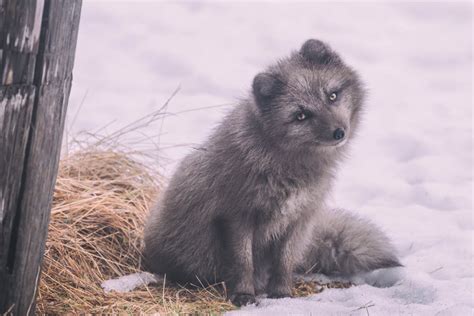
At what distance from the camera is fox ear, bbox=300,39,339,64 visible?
13.4 ft

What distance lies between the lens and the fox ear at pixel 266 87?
12.9ft

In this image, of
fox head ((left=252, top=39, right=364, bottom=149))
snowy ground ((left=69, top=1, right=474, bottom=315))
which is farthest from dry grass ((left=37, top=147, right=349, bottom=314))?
fox head ((left=252, top=39, right=364, bottom=149))

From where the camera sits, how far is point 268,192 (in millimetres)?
3967

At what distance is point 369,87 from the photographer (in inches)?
203

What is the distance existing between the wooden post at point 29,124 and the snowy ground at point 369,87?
1330 mm

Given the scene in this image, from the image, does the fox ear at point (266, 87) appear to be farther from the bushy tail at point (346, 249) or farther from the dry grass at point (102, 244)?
the dry grass at point (102, 244)

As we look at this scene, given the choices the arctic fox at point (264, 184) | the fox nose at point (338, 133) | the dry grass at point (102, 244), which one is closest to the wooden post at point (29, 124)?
the dry grass at point (102, 244)

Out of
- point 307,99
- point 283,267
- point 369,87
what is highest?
point 369,87

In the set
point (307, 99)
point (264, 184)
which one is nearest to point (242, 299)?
point (264, 184)

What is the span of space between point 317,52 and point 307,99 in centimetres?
32

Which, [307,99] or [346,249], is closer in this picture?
[307,99]

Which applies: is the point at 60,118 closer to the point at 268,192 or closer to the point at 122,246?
the point at 268,192

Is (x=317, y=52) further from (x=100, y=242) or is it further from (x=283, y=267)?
(x=100, y=242)

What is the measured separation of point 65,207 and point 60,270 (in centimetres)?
59
